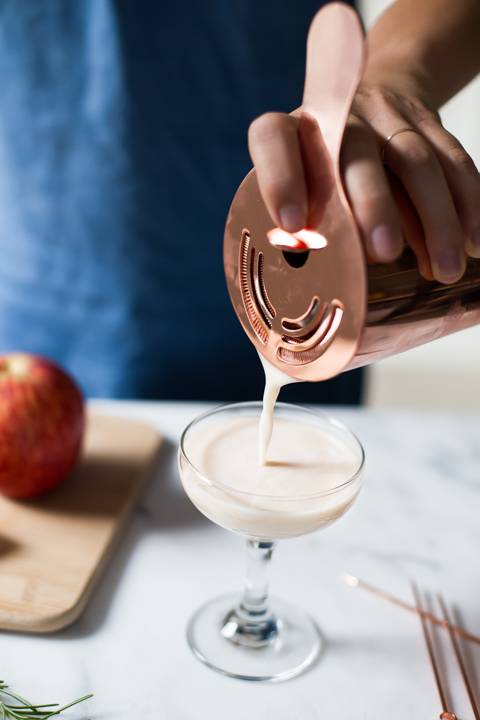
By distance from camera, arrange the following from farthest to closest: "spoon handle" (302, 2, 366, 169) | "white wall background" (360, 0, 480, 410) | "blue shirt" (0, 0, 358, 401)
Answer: "white wall background" (360, 0, 480, 410)
"blue shirt" (0, 0, 358, 401)
"spoon handle" (302, 2, 366, 169)

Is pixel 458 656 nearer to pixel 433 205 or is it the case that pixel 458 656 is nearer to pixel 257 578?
pixel 257 578

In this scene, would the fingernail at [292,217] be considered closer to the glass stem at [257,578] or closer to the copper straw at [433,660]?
the glass stem at [257,578]

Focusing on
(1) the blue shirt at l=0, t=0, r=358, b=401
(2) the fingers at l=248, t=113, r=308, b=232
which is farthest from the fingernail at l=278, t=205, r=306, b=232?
(1) the blue shirt at l=0, t=0, r=358, b=401

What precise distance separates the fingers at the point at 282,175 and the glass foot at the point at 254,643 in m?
0.56

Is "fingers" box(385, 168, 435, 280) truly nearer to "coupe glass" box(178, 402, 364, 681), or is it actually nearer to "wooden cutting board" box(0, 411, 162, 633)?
"coupe glass" box(178, 402, 364, 681)

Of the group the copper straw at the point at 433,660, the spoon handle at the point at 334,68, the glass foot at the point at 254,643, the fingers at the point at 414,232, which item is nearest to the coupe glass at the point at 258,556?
the glass foot at the point at 254,643

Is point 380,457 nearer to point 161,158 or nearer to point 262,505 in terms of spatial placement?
point 262,505

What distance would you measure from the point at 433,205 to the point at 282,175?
15 cm

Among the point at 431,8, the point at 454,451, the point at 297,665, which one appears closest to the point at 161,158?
the point at 431,8

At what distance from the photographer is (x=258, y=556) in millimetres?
822

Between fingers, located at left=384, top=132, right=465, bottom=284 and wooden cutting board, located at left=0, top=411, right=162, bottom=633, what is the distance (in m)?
0.63

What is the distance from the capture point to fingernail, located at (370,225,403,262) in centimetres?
52

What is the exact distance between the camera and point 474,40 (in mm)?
901

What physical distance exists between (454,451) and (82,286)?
892 mm
